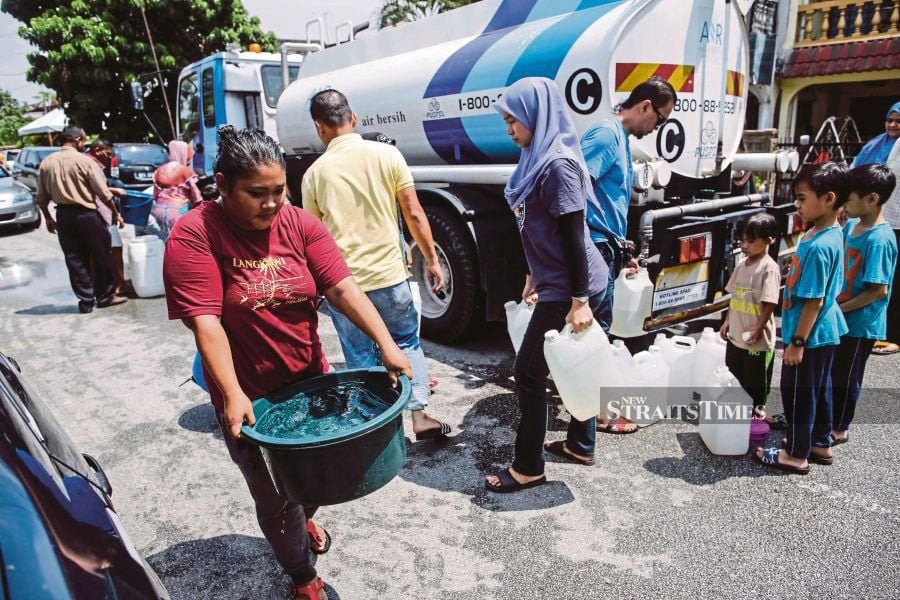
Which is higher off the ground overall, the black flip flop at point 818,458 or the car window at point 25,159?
the car window at point 25,159

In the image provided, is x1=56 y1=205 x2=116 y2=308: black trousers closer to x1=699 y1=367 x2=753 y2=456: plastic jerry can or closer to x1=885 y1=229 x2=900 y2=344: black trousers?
x1=699 y1=367 x2=753 y2=456: plastic jerry can

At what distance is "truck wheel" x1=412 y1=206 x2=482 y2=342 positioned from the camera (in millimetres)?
4434

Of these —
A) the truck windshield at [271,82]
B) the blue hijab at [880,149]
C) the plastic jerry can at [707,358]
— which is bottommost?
the plastic jerry can at [707,358]

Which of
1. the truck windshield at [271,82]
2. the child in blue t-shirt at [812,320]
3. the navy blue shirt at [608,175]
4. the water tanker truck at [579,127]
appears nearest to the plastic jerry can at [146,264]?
the water tanker truck at [579,127]

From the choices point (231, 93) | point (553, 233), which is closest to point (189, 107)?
point (231, 93)

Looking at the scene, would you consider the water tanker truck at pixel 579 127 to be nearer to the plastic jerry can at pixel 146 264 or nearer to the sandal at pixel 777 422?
the sandal at pixel 777 422

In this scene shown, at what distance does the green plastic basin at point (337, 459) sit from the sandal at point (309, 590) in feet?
1.99

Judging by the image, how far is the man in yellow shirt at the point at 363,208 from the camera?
302cm

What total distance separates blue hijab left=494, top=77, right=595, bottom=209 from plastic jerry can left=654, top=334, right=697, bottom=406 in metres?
1.28

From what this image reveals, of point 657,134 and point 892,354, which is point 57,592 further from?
point 892,354

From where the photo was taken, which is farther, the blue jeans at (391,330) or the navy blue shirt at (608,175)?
the blue jeans at (391,330)

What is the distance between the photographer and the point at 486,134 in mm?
4449

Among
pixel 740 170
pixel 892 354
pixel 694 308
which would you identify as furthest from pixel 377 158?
pixel 892 354


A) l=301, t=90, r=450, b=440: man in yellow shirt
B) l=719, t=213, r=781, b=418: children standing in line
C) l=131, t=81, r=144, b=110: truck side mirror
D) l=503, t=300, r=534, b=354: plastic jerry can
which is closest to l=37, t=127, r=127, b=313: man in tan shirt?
l=131, t=81, r=144, b=110: truck side mirror
